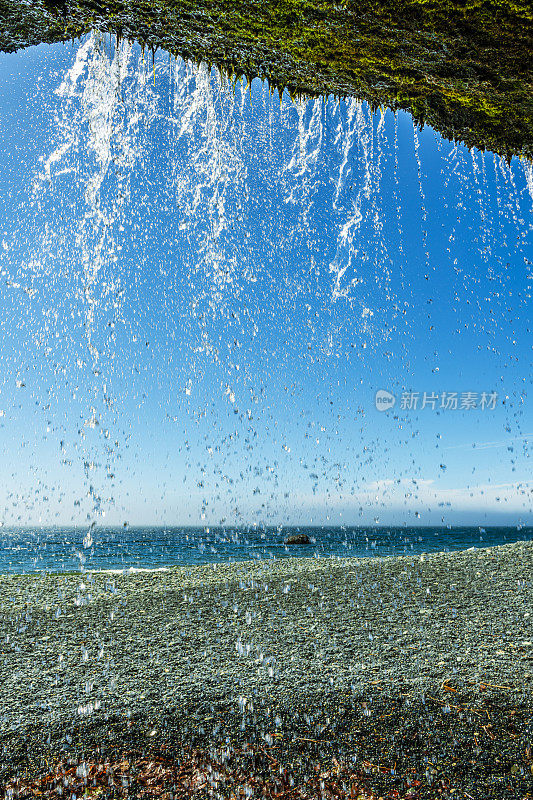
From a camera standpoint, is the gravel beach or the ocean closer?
the gravel beach

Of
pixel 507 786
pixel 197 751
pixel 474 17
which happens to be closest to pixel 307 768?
pixel 197 751

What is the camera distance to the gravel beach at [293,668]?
4.63 meters

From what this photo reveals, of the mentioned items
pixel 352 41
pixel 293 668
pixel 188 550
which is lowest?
pixel 188 550

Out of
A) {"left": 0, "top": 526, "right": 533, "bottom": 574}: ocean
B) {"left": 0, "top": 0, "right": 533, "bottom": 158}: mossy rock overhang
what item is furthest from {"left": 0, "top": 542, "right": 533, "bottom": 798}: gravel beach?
Answer: {"left": 0, "top": 526, "right": 533, "bottom": 574}: ocean

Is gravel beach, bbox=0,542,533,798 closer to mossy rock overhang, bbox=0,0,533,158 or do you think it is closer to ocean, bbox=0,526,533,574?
mossy rock overhang, bbox=0,0,533,158

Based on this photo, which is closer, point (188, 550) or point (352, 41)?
point (352, 41)

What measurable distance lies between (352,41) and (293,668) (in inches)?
308

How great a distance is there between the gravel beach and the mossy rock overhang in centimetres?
722

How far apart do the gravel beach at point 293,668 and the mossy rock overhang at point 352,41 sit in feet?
23.7

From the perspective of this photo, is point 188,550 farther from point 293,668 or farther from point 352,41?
point 352,41

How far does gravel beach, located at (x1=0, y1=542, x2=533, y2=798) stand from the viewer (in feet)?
15.2

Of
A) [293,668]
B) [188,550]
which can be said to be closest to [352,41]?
[293,668]

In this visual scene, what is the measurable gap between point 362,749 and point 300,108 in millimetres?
7875

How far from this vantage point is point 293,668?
603 cm
